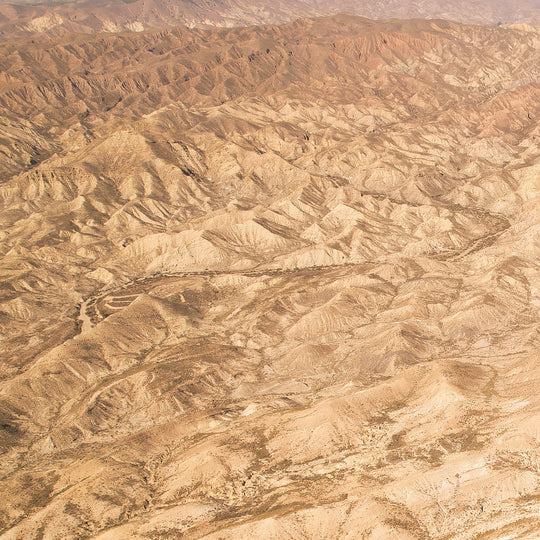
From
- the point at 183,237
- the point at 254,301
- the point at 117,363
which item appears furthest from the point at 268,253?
the point at 117,363

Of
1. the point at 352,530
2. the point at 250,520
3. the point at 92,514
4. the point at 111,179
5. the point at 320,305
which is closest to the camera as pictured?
the point at 352,530

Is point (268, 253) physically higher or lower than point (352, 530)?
higher

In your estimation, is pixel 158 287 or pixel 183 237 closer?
pixel 158 287

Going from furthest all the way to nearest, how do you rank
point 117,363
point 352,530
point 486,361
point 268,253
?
point 268,253, point 117,363, point 486,361, point 352,530

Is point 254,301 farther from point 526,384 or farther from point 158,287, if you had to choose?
point 526,384

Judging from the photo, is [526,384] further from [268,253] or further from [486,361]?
[268,253]

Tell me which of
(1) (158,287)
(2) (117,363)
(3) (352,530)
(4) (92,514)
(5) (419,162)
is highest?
(5) (419,162)
